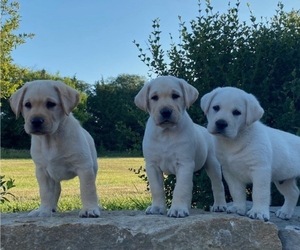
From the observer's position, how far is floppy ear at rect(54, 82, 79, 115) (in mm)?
4129

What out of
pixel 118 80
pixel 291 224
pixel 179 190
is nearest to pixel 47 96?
pixel 179 190

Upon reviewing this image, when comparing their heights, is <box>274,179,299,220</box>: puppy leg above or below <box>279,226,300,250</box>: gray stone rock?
above

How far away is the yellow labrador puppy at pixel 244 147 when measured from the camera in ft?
13.6

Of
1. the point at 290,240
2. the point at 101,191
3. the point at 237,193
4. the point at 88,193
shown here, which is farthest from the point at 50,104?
the point at 101,191

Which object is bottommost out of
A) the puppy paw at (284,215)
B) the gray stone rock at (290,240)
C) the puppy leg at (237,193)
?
the gray stone rock at (290,240)

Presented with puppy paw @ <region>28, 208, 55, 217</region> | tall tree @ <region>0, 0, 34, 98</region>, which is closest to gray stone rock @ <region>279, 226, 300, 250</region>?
puppy paw @ <region>28, 208, 55, 217</region>

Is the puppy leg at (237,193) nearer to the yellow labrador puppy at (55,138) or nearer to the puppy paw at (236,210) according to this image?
the puppy paw at (236,210)

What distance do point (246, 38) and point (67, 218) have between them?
4114 millimetres

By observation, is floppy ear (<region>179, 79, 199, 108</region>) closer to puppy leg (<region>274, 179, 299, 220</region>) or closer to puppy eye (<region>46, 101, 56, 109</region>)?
puppy eye (<region>46, 101, 56, 109</region>)

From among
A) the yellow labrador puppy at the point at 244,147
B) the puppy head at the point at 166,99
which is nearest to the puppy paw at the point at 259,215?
the yellow labrador puppy at the point at 244,147

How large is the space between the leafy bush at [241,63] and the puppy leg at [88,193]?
2.65m

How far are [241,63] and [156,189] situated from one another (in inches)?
128

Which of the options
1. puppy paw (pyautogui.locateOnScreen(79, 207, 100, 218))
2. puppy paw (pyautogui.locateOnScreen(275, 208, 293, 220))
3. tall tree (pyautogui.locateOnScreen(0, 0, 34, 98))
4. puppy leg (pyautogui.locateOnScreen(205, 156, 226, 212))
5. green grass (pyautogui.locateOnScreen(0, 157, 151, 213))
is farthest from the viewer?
tall tree (pyautogui.locateOnScreen(0, 0, 34, 98))

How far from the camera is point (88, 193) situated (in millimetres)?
4219
